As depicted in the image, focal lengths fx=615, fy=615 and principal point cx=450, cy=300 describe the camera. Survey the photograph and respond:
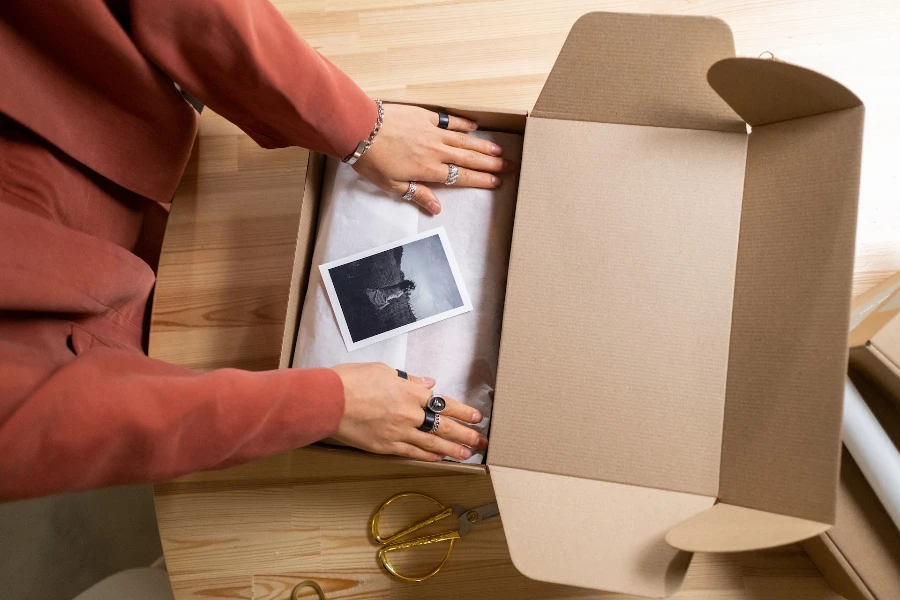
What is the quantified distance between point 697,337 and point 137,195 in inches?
26.3

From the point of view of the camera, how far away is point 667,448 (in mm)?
587

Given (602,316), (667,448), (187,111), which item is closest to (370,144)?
(187,111)

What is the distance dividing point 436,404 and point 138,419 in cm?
29

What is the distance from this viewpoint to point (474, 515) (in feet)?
2.41

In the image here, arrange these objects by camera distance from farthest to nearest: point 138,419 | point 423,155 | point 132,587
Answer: point 132,587 < point 423,155 < point 138,419

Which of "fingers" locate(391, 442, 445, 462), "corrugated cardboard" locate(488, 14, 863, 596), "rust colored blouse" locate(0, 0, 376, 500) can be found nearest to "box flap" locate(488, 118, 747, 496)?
"corrugated cardboard" locate(488, 14, 863, 596)

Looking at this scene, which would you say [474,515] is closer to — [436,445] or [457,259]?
[436,445]

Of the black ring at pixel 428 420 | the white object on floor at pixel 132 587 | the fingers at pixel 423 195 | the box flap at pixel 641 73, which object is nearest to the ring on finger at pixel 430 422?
the black ring at pixel 428 420

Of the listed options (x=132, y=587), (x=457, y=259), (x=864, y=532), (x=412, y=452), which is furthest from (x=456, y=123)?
(x=132, y=587)

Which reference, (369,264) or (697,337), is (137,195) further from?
(697,337)

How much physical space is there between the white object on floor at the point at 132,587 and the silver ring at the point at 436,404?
53cm

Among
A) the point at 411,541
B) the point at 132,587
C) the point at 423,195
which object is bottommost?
the point at 132,587

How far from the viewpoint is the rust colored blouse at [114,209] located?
49 centimetres

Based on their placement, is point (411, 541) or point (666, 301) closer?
→ point (666, 301)
